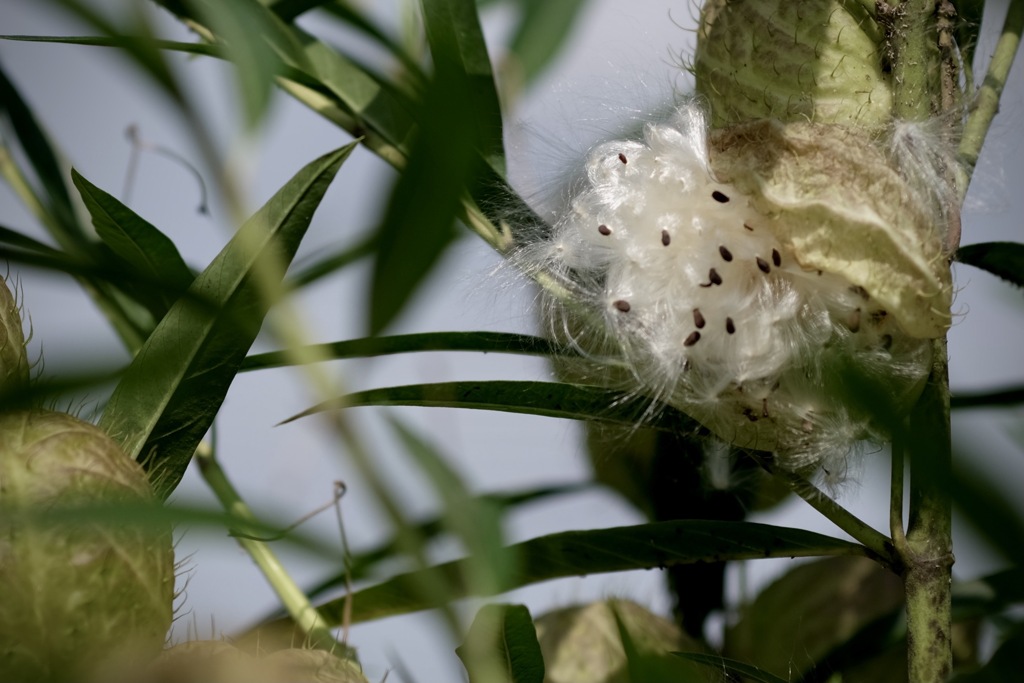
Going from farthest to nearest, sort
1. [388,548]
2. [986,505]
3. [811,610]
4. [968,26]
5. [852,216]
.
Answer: [811,610], [388,548], [968,26], [852,216], [986,505]

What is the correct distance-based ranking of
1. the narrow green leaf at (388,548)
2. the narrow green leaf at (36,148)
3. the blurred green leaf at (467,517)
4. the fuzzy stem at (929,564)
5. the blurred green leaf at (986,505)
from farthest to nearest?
the narrow green leaf at (36,148), the narrow green leaf at (388,548), the fuzzy stem at (929,564), the blurred green leaf at (467,517), the blurred green leaf at (986,505)

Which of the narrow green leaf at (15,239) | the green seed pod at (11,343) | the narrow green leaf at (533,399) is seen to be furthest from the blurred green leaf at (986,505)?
the narrow green leaf at (15,239)

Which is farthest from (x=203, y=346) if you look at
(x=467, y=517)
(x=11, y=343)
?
(x=467, y=517)

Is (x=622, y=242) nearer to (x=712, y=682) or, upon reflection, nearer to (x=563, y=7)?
(x=712, y=682)

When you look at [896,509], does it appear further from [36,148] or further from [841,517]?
A: [36,148]

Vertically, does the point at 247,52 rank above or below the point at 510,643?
above

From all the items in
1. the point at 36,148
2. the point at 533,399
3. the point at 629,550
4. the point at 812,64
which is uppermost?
the point at 812,64

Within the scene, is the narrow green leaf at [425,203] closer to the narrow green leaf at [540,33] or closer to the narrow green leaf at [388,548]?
the narrow green leaf at [388,548]

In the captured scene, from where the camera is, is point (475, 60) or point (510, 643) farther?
point (475, 60)

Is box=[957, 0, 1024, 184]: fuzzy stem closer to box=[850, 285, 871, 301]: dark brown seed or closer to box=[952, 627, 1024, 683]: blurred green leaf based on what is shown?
box=[850, 285, 871, 301]: dark brown seed
